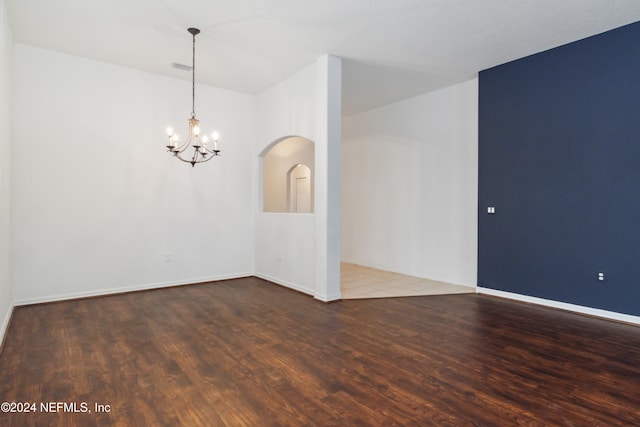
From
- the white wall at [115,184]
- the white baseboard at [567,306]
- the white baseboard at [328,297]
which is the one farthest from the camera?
the white baseboard at [328,297]

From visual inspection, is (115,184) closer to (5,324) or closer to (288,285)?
(5,324)

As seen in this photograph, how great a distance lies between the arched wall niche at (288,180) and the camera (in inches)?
370

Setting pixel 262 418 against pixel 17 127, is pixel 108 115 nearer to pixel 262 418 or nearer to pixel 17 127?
pixel 17 127

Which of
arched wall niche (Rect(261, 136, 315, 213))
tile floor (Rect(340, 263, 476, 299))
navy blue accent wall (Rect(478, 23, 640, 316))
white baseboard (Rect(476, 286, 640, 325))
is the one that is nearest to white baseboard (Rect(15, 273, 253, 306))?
tile floor (Rect(340, 263, 476, 299))

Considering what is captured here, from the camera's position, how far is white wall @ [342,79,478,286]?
18.8ft

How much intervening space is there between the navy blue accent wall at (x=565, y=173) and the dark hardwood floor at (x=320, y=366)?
0.54 m

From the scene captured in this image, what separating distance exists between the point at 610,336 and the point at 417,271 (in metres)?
3.21

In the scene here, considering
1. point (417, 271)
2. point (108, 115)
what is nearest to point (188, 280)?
point (108, 115)

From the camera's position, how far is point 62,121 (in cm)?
471

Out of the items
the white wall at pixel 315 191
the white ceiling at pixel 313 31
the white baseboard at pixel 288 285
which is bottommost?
the white baseboard at pixel 288 285

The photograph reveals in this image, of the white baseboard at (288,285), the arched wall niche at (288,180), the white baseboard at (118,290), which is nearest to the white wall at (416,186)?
the arched wall niche at (288,180)

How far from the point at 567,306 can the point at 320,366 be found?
339 cm

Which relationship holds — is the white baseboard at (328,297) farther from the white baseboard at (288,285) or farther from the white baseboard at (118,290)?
the white baseboard at (118,290)

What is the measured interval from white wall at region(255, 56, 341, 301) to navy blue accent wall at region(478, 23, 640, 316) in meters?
2.25
